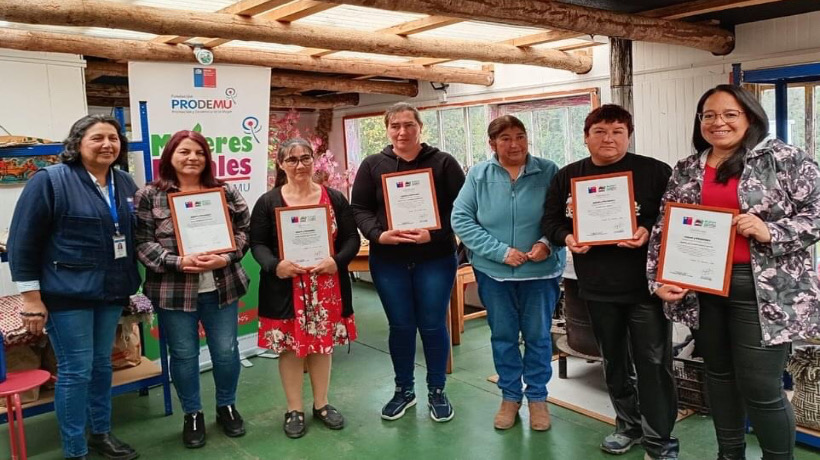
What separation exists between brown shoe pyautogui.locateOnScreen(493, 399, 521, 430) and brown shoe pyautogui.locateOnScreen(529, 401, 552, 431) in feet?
0.31

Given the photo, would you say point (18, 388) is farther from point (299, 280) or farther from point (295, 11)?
point (295, 11)

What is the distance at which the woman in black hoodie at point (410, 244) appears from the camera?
3.21 metres

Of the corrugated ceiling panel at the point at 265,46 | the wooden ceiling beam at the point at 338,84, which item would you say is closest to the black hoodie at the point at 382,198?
the corrugated ceiling panel at the point at 265,46

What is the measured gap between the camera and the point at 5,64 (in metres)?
4.39

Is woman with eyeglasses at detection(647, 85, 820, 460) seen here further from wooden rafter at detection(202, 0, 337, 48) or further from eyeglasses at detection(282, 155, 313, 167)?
wooden rafter at detection(202, 0, 337, 48)

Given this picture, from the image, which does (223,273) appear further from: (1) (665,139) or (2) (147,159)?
(1) (665,139)

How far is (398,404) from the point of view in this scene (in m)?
3.56

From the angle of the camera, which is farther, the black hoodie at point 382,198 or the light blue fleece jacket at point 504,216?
the black hoodie at point 382,198

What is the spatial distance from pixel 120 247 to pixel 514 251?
1760 millimetres

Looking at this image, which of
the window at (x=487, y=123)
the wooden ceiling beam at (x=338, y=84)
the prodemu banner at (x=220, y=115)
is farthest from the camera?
the wooden ceiling beam at (x=338, y=84)

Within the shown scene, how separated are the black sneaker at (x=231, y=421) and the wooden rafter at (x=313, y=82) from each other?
11.3 feet

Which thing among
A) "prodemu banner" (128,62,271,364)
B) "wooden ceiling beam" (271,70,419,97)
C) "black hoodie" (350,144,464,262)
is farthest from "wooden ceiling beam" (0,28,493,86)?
"black hoodie" (350,144,464,262)

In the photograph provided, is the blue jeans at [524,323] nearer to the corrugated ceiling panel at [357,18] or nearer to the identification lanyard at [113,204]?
the identification lanyard at [113,204]

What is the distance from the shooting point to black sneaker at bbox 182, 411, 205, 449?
3.29 metres
